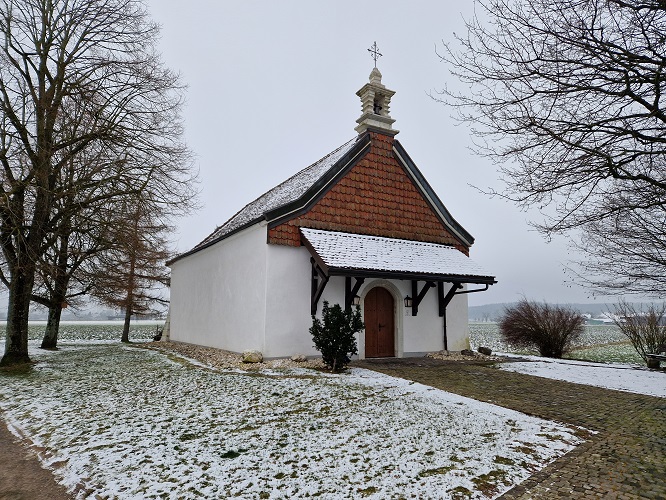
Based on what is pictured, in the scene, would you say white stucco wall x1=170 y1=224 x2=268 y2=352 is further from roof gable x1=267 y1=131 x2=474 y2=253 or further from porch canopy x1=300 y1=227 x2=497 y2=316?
porch canopy x1=300 y1=227 x2=497 y2=316

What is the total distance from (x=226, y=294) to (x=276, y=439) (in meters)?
10.0

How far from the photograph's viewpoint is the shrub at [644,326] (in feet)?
52.0

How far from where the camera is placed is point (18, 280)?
1212 cm

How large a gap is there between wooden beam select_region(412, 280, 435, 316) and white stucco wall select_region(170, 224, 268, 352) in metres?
5.66

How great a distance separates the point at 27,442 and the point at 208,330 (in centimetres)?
1090

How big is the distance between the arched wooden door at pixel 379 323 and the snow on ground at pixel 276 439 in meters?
4.89

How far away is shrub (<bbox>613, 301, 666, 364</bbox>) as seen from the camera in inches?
623

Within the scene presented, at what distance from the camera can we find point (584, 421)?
6.59 meters

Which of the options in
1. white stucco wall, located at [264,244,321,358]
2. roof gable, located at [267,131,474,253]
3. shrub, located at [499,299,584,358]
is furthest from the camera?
shrub, located at [499,299,584,358]

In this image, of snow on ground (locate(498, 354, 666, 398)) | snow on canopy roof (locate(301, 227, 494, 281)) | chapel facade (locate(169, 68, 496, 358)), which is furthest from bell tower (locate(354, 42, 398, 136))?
snow on ground (locate(498, 354, 666, 398))

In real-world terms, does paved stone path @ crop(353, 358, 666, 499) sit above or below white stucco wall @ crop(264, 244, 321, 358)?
below

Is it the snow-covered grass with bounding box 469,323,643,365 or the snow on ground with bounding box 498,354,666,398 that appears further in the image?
the snow-covered grass with bounding box 469,323,643,365

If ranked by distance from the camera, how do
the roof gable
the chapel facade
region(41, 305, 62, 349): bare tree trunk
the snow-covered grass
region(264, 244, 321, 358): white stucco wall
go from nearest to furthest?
region(264, 244, 321, 358): white stucco wall, the chapel facade, the roof gable, region(41, 305, 62, 349): bare tree trunk, the snow-covered grass

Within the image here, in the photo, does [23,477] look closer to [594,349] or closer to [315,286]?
[315,286]
